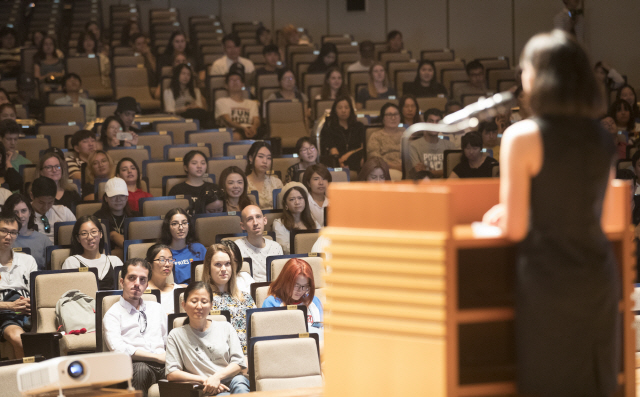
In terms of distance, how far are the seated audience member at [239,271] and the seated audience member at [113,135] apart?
231 cm

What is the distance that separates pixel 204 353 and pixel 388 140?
9.89ft

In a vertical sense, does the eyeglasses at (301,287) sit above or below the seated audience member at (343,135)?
below

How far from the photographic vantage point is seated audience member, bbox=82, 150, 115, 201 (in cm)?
556

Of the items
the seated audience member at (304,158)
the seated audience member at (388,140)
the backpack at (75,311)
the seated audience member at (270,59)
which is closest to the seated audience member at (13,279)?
the backpack at (75,311)

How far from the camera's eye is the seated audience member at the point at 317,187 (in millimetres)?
5285

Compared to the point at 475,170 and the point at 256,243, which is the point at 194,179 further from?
the point at 475,170

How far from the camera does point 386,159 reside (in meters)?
6.13

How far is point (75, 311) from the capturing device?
4.00 m

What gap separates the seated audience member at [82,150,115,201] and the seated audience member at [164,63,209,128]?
1864 mm

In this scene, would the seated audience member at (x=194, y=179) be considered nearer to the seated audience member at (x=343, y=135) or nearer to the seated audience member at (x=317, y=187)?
the seated audience member at (x=317, y=187)

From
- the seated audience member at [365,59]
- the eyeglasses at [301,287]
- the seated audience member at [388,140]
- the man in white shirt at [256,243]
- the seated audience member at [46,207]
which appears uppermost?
the seated audience member at [365,59]

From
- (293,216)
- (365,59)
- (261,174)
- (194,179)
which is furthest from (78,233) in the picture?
(365,59)

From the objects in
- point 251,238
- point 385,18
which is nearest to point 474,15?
point 385,18

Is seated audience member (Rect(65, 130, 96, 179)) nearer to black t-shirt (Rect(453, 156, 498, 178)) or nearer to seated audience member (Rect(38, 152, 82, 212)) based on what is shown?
seated audience member (Rect(38, 152, 82, 212))
